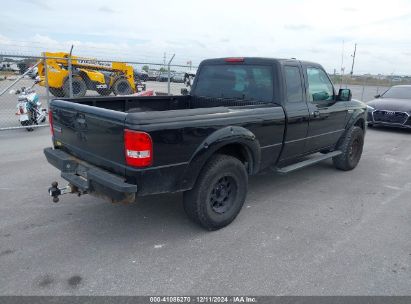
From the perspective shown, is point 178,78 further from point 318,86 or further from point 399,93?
point 318,86

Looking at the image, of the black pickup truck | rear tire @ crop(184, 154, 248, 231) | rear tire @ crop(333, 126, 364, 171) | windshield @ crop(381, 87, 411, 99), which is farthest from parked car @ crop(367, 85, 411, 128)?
rear tire @ crop(184, 154, 248, 231)

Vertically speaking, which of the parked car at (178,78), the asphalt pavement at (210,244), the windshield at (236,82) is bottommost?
the asphalt pavement at (210,244)

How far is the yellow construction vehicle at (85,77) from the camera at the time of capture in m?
13.9

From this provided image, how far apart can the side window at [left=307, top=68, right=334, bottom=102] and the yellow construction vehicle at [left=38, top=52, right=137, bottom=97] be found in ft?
34.7

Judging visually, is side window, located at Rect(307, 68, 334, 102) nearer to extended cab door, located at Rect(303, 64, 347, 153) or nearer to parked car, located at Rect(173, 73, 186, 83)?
extended cab door, located at Rect(303, 64, 347, 153)

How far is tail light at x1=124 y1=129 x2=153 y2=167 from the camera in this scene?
296 cm

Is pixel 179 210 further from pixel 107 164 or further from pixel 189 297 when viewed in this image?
pixel 189 297

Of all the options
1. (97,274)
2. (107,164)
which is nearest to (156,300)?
(97,274)

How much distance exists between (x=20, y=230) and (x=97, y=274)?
127 cm

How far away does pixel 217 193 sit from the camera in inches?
151

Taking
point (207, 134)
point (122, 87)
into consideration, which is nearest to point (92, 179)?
point (207, 134)

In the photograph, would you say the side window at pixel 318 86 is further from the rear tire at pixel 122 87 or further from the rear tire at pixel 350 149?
the rear tire at pixel 122 87

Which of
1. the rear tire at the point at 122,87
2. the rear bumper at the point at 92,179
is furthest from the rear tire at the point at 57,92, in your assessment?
the rear bumper at the point at 92,179

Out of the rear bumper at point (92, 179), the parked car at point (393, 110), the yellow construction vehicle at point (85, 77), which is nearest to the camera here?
the rear bumper at point (92, 179)
